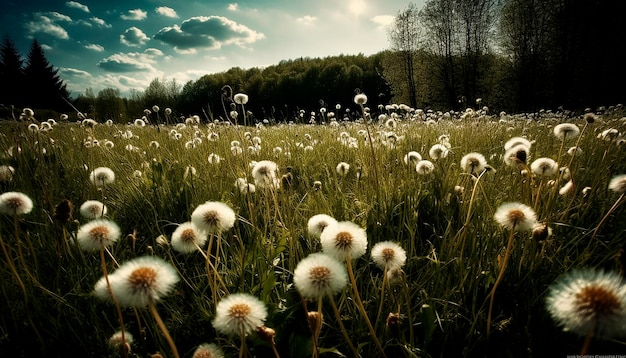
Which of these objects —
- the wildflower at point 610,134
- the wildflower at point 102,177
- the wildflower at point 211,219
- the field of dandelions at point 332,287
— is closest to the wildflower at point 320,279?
the field of dandelions at point 332,287

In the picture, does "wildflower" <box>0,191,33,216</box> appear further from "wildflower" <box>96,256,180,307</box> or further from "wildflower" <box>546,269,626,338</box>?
"wildflower" <box>546,269,626,338</box>

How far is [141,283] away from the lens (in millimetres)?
821

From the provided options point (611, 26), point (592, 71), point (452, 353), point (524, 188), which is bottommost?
point (452, 353)

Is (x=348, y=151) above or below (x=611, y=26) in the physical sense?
below

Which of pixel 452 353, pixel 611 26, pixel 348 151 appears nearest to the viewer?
pixel 452 353

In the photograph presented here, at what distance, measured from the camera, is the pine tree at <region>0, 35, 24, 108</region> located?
40.5 metres

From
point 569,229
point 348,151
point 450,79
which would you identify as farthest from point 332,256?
point 450,79

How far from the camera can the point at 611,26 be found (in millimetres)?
20328

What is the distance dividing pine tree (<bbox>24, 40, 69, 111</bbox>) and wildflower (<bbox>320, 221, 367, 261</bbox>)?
171 feet

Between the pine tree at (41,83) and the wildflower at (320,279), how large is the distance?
5227 centimetres

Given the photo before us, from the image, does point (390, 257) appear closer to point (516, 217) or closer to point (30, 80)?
point (516, 217)

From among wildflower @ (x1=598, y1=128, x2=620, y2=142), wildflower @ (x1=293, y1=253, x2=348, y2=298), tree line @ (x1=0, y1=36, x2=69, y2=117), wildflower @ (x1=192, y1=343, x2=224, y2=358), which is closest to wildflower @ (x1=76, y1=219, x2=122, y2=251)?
wildflower @ (x1=192, y1=343, x2=224, y2=358)

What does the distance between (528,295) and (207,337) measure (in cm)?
143

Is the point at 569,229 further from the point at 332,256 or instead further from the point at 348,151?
the point at 348,151
